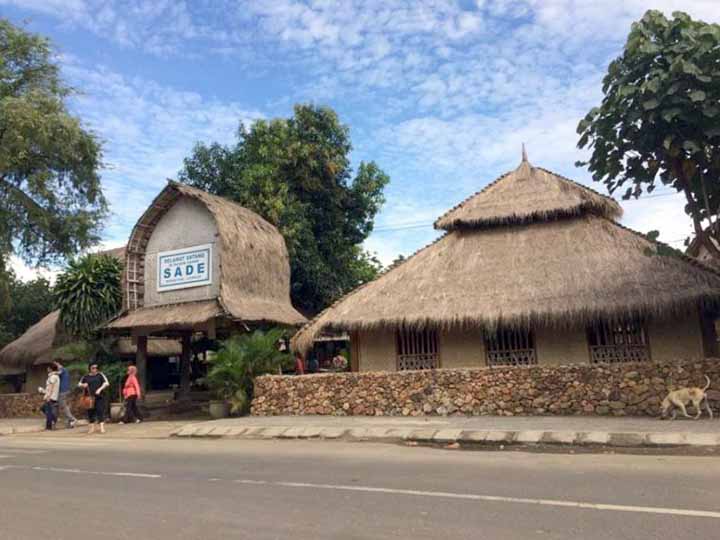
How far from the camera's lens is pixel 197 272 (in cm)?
1909

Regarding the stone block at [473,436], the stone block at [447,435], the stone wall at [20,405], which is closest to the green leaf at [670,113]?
the stone block at [473,436]

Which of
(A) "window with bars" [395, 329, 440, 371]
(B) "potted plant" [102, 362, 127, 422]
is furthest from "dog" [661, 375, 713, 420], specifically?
(B) "potted plant" [102, 362, 127, 422]

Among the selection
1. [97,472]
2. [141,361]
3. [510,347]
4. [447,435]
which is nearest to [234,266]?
[141,361]

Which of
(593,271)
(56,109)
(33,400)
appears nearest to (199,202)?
→ (56,109)

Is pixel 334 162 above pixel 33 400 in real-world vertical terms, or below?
above

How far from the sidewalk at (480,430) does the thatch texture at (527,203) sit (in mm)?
7341

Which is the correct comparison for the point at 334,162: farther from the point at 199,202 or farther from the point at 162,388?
the point at 162,388

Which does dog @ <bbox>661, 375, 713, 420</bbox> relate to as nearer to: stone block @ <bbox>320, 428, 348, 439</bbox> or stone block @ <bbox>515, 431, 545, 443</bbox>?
stone block @ <bbox>515, 431, 545, 443</bbox>

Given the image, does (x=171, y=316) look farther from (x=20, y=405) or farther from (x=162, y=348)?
(x=162, y=348)

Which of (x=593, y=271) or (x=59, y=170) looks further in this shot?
(x=59, y=170)

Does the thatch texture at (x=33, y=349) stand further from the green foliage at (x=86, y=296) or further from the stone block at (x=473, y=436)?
the stone block at (x=473, y=436)

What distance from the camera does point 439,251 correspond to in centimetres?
1880

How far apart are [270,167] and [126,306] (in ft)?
27.5

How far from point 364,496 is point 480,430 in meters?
5.23
